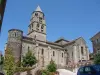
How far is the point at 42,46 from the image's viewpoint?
6106 centimetres

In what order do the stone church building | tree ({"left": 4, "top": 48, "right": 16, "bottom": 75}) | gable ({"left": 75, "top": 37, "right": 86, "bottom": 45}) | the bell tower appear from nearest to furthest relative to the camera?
1. tree ({"left": 4, "top": 48, "right": 16, "bottom": 75})
2. the stone church building
3. the bell tower
4. gable ({"left": 75, "top": 37, "right": 86, "bottom": 45})

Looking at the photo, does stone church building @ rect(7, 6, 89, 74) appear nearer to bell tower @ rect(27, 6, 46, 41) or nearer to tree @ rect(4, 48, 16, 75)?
bell tower @ rect(27, 6, 46, 41)

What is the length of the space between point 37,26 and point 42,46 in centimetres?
923

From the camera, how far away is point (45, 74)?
134 feet

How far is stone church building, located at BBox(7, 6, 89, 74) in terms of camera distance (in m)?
55.0

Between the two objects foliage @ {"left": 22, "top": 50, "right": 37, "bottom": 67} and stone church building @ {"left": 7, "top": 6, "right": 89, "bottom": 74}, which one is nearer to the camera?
foliage @ {"left": 22, "top": 50, "right": 37, "bottom": 67}

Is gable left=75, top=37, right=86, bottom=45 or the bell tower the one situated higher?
the bell tower

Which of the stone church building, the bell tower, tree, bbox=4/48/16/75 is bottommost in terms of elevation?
tree, bbox=4/48/16/75

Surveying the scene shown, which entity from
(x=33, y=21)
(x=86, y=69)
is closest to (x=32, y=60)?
(x=33, y=21)

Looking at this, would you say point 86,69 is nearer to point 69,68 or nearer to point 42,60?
point 69,68

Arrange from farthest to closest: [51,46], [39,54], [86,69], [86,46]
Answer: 1. [86,46]
2. [51,46]
3. [39,54]
4. [86,69]

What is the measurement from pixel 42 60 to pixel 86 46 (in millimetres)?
17276

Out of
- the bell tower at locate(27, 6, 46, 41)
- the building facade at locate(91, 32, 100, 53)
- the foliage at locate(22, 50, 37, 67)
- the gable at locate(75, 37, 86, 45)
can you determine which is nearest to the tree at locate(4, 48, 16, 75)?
the foliage at locate(22, 50, 37, 67)

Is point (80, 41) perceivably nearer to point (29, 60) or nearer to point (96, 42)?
point (96, 42)
